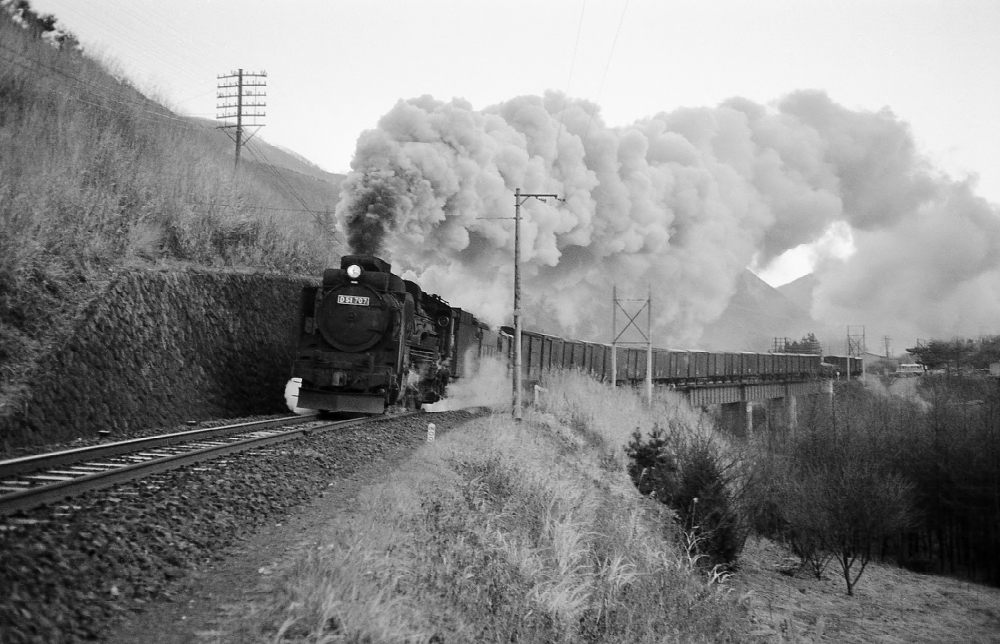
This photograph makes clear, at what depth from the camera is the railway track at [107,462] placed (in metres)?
5.65

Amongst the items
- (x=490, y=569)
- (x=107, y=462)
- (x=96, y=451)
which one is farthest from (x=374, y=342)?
(x=490, y=569)

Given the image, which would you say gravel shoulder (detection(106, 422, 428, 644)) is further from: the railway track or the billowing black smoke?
the billowing black smoke

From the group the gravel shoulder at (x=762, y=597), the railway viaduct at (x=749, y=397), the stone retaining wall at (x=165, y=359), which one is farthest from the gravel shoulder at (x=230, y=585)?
the railway viaduct at (x=749, y=397)

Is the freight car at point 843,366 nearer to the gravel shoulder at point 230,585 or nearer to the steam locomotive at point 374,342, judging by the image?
the steam locomotive at point 374,342

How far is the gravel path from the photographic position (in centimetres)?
355

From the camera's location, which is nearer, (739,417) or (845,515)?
(845,515)

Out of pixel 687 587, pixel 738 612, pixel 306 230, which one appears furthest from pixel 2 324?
pixel 306 230

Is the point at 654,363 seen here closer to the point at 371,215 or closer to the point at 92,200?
the point at 371,215

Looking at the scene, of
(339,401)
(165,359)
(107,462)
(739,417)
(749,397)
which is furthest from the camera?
(739,417)

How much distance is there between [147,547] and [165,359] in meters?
10.3

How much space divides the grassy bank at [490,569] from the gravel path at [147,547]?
54 centimetres

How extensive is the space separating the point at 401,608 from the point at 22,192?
13.8 m

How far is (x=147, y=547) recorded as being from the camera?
15.5ft

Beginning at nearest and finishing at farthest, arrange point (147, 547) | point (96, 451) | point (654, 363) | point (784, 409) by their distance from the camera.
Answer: point (147, 547)
point (96, 451)
point (654, 363)
point (784, 409)
